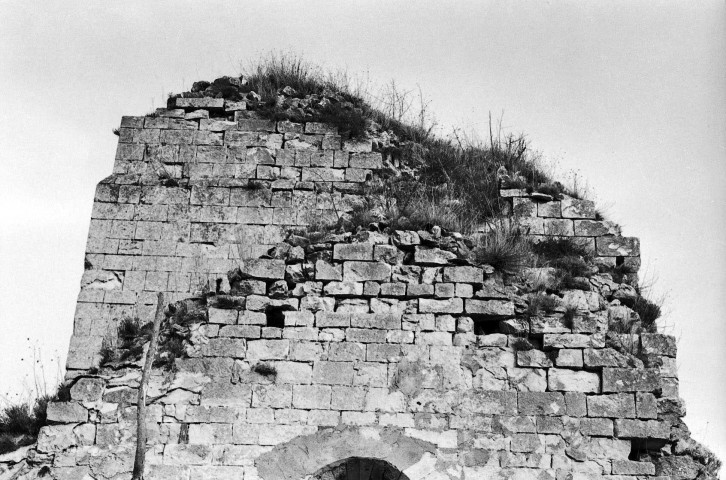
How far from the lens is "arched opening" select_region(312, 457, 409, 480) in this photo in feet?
29.6

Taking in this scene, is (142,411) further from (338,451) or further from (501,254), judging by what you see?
(501,254)

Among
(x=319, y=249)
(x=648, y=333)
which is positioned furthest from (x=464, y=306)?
(x=648, y=333)

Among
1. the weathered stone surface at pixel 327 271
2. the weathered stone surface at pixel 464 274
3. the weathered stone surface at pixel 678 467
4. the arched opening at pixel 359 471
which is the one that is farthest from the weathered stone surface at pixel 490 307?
the weathered stone surface at pixel 678 467

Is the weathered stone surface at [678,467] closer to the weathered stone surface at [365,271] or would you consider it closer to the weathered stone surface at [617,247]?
the weathered stone surface at [617,247]

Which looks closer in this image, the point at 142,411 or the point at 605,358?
the point at 142,411

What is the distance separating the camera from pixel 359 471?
916 cm

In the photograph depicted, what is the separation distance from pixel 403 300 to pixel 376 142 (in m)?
3.59

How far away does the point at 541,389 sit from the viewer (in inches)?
370

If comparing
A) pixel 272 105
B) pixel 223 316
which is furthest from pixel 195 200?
pixel 223 316

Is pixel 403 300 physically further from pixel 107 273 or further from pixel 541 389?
pixel 107 273

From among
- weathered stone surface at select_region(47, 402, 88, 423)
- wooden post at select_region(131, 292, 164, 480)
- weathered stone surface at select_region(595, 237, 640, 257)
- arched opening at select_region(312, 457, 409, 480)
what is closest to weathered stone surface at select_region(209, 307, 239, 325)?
wooden post at select_region(131, 292, 164, 480)

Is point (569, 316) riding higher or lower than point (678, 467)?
higher

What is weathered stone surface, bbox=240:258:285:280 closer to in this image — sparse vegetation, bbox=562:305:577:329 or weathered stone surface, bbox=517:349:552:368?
weathered stone surface, bbox=517:349:552:368

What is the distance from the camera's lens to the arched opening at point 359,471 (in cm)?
903
